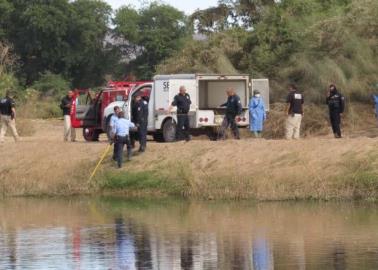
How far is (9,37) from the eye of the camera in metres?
72.8

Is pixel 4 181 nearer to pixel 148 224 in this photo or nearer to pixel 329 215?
pixel 148 224

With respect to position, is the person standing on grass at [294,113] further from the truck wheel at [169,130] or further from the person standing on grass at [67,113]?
the person standing on grass at [67,113]

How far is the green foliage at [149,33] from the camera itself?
242 ft

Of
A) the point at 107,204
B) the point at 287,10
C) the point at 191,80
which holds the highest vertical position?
the point at 287,10

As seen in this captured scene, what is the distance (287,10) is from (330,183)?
1947cm

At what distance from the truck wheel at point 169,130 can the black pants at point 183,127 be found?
31.0 inches

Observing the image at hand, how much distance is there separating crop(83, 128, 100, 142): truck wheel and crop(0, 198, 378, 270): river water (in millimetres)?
8459

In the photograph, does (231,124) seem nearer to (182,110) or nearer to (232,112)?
(232,112)

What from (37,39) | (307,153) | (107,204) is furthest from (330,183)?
(37,39)

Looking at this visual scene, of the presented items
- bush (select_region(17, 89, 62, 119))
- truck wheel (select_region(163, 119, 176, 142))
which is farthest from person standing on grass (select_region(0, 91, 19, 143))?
bush (select_region(17, 89, 62, 119))

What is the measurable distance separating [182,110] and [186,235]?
1026cm

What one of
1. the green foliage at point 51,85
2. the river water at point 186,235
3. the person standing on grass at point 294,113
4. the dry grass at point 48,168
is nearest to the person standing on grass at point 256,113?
the person standing on grass at point 294,113

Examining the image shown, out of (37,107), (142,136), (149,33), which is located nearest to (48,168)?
(142,136)

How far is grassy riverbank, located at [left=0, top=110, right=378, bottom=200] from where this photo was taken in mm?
23188
